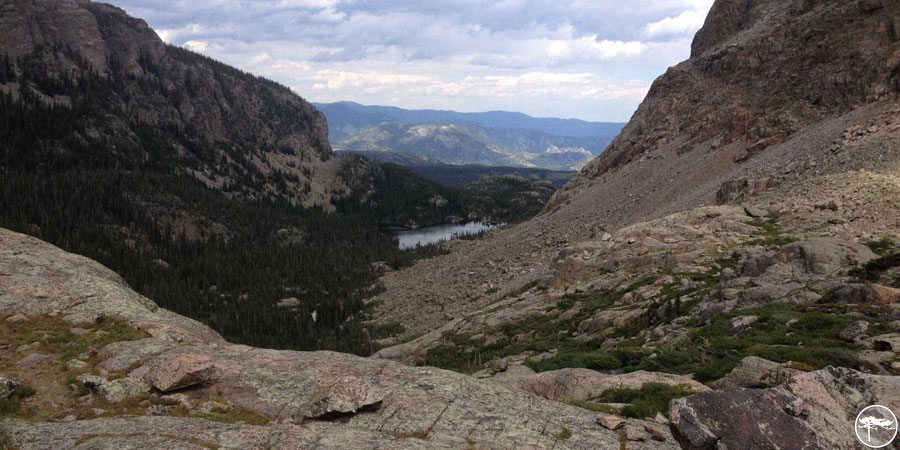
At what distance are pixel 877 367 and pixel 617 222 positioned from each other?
5227 centimetres

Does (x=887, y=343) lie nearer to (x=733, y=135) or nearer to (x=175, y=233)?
(x=733, y=135)

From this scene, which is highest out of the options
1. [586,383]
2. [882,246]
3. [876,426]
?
[882,246]

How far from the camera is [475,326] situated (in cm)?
3962

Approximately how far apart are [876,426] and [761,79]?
247 ft

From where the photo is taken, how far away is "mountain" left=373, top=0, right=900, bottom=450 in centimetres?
1470

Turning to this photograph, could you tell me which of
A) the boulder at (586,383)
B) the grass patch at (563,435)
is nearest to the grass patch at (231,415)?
the grass patch at (563,435)

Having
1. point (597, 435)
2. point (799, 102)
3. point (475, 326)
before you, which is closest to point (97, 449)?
point (597, 435)

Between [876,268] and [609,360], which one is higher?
[876,268]

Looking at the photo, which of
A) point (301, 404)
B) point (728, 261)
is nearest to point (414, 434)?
point (301, 404)

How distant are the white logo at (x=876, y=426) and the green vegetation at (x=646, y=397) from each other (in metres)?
3.88

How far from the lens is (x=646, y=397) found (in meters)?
14.5

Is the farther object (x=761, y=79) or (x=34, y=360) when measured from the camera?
(x=761, y=79)

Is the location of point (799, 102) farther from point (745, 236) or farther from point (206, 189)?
point (206, 189)

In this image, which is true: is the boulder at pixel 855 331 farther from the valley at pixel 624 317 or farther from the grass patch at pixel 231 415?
the grass patch at pixel 231 415
